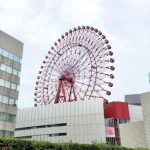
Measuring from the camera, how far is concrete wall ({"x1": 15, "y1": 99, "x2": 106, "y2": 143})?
5088cm

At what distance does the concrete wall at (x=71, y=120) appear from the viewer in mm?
50875

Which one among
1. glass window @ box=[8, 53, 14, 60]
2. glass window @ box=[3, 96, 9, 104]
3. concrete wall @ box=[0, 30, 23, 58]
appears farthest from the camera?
glass window @ box=[8, 53, 14, 60]

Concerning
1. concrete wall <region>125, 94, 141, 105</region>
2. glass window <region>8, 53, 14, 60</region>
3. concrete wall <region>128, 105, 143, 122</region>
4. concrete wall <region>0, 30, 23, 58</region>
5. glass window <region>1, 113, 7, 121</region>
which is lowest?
glass window <region>1, 113, 7, 121</region>

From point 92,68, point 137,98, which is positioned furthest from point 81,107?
point 137,98

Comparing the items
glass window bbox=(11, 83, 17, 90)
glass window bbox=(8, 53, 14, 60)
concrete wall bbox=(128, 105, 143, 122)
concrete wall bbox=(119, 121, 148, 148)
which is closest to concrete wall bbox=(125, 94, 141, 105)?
concrete wall bbox=(128, 105, 143, 122)

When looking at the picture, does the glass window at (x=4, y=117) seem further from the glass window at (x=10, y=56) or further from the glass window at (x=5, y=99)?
the glass window at (x=10, y=56)

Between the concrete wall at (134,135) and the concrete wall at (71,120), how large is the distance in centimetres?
492

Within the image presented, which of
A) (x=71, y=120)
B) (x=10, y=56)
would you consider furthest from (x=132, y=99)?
(x=10, y=56)

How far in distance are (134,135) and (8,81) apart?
23.4m

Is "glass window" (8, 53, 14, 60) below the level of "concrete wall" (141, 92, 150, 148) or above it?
above

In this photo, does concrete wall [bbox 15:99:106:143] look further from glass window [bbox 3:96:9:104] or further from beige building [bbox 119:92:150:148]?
glass window [bbox 3:96:9:104]

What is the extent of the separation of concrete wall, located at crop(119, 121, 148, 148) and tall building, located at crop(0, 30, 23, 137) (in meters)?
19.9

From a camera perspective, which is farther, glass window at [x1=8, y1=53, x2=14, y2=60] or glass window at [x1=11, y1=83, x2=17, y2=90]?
glass window at [x1=8, y1=53, x2=14, y2=60]

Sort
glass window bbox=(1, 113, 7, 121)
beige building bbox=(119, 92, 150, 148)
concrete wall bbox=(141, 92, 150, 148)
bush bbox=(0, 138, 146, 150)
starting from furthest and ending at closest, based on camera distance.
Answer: glass window bbox=(1, 113, 7, 121) < beige building bbox=(119, 92, 150, 148) < concrete wall bbox=(141, 92, 150, 148) < bush bbox=(0, 138, 146, 150)
